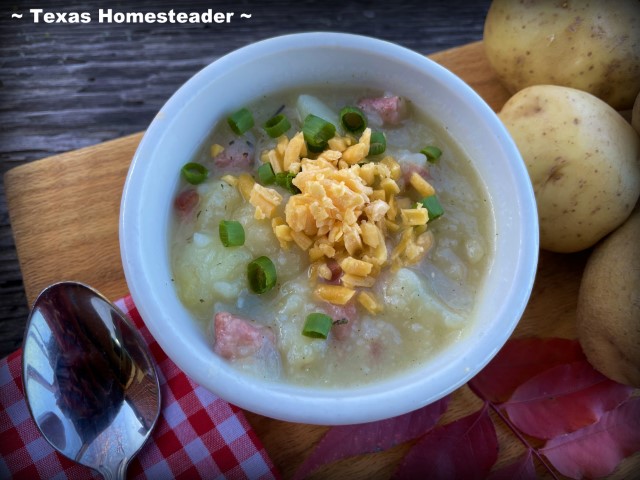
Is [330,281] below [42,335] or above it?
above

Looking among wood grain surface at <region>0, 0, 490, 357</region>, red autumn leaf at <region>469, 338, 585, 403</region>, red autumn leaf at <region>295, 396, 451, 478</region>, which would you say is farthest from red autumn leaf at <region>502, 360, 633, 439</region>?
wood grain surface at <region>0, 0, 490, 357</region>

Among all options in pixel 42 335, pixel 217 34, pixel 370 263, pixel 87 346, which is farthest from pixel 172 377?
pixel 217 34

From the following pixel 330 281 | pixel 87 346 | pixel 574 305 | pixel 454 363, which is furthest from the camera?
pixel 574 305

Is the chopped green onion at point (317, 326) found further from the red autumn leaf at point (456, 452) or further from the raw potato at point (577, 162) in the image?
the raw potato at point (577, 162)

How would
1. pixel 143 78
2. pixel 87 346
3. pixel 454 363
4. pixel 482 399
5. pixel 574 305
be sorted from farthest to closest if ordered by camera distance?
1. pixel 143 78
2. pixel 574 305
3. pixel 482 399
4. pixel 87 346
5. pixel 454 363

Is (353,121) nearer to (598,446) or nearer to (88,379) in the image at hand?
(88,379)

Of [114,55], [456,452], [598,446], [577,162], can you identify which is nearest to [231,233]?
[456,452]

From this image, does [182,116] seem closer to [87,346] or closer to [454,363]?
[87,346]
